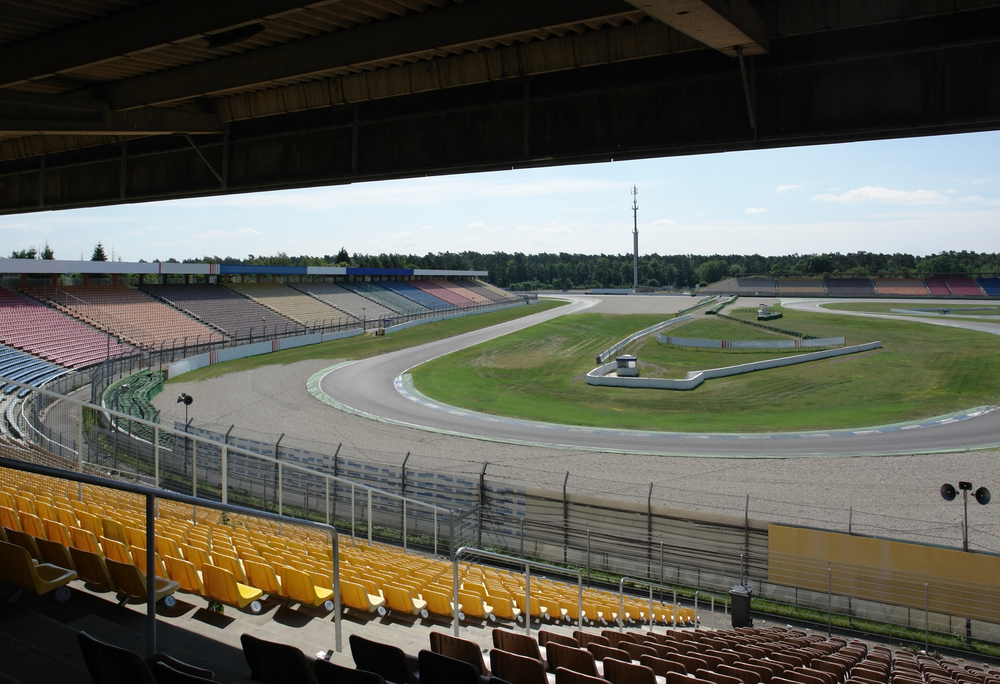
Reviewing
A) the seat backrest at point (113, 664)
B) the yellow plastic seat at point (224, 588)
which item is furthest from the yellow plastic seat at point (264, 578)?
the seat backrest at point (113, 664)

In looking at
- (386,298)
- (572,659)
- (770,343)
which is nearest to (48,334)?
(572,659)

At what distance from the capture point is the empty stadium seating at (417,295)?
7944cm

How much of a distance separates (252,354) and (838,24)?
43.4 meters

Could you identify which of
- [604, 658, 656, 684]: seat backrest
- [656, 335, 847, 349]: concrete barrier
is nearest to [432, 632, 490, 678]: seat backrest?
[604, 658, 656, 684]: seat backrest

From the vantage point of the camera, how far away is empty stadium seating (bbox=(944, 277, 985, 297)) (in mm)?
109938

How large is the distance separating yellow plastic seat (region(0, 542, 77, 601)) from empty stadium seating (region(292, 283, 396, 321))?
5781cm

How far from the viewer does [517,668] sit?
3.90m

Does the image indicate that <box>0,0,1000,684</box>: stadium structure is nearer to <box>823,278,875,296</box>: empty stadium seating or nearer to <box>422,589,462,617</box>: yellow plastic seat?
<box>422,589,462,617</box>: yellow plastic seat

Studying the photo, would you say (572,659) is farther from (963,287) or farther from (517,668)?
(963,287)

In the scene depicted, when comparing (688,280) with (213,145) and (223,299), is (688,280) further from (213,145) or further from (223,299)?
(213,145)

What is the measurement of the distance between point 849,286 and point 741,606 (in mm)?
121187

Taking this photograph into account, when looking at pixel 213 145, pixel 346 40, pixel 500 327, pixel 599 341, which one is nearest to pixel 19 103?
pixel 213 145

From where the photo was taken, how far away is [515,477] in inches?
759

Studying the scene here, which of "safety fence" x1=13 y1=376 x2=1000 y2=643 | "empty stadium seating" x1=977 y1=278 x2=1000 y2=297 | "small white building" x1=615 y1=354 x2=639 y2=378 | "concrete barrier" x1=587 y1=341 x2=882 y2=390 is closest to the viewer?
"safety fence" x1=13 y1=376 x2=1000 y2=643
